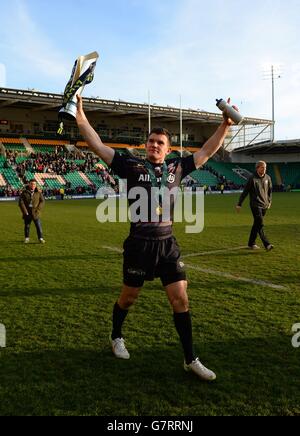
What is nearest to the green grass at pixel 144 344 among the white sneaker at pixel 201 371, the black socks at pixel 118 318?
the white sneaker at pixel 201 371

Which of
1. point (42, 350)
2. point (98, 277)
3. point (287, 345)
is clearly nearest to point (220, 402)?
point (287, 345)

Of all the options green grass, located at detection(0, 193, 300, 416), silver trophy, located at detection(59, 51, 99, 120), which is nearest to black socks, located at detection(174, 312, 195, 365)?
green grass, located at detection(0, 193, 300, 416)

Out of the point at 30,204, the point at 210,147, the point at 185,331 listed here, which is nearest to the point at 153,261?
the point at 185,331

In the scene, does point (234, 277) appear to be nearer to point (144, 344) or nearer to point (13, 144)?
point (144, 344)

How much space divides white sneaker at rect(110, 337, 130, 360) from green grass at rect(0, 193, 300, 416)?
64 mm

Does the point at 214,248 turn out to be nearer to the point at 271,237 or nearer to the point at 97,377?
the point at 271,237

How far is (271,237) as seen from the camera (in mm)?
12328

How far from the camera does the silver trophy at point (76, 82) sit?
3596 mm

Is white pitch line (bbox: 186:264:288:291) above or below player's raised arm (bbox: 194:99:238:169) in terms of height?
below

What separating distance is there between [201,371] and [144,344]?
94 centimetres

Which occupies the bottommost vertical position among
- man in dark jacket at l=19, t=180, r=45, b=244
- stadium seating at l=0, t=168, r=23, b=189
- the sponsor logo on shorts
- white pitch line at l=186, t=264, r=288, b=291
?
white pitch line at l=186, t=264, r=288, b=291

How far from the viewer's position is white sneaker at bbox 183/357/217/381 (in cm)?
366

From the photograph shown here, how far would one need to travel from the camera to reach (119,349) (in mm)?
4207

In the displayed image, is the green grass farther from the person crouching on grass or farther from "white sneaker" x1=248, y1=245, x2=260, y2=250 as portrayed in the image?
"white sneaker" x1=248, y1=245, x2=260, y2=250
